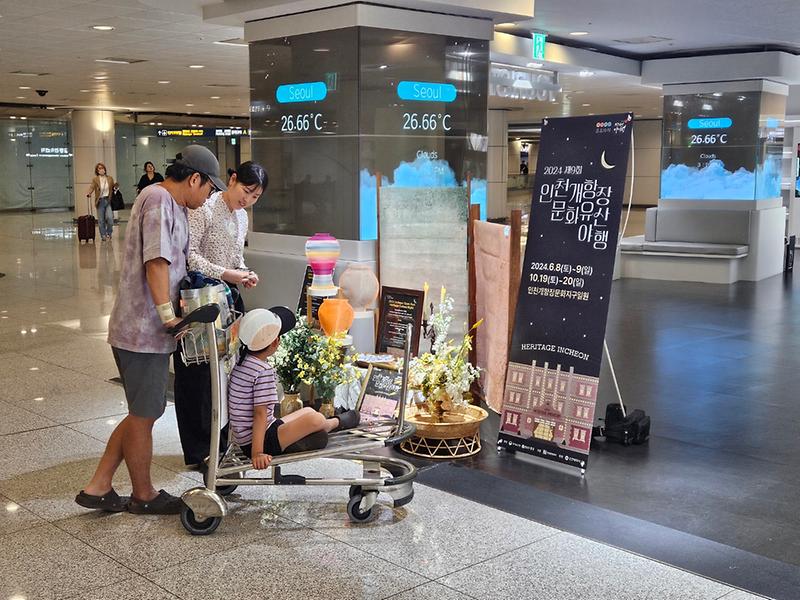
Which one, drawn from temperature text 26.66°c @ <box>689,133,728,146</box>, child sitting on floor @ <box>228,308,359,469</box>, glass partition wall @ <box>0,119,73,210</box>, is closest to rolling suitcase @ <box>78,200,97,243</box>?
temperature text 26.66°c @ <box>689,133,728,146</box>

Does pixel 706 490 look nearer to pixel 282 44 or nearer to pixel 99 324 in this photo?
pixel 282 44

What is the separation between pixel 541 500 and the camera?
14.4ft

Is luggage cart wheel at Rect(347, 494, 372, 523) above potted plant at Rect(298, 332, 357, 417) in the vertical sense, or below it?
below

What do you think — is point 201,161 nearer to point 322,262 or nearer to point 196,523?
point 196,523

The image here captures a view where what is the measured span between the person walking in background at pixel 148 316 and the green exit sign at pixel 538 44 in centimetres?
810

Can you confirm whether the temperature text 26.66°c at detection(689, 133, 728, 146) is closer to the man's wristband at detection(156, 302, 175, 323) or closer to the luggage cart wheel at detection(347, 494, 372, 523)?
the luggage cart wheel at detection(347, 494, 372, 523)

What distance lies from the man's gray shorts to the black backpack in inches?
112

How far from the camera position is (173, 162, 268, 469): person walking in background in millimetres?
4652

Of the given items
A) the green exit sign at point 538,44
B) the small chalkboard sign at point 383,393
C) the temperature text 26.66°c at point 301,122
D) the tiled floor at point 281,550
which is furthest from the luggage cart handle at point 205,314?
the green exit sign at point 538,44

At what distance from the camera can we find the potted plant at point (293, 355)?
468 centimetres

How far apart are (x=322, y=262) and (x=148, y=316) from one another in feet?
7.19

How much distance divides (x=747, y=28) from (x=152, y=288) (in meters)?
9.24

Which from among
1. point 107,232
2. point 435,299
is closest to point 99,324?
point 435,299

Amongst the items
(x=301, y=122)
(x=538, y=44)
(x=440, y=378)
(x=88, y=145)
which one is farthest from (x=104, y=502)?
(x=88, y=145)
